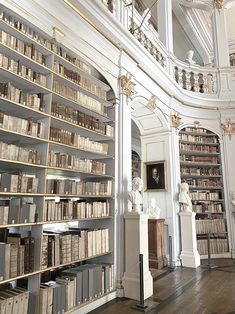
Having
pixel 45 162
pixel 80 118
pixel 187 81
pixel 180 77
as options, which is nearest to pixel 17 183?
pixel 45 162

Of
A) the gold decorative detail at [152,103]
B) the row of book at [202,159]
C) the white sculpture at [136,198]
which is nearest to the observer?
the white sculpture at [136,198]

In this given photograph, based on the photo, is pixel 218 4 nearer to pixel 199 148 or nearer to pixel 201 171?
pixel 199 148

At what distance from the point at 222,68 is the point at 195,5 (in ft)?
7.17

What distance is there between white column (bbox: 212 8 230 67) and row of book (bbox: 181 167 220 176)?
301cm

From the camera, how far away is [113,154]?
13.1ft

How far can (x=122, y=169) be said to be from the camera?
402 cm

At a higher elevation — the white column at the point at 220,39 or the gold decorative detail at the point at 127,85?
the white column at the point at 220,39

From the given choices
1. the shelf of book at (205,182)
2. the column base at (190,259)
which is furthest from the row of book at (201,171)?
the column base at (190,259)

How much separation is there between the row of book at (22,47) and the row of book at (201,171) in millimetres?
4869

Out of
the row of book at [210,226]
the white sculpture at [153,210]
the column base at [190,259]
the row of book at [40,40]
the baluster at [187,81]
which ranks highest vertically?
the baluster at [187,81]

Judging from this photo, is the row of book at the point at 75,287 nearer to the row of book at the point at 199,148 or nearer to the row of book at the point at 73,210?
the row of book at the point at 73,210

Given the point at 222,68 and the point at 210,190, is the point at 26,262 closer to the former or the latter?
the point at 210,190

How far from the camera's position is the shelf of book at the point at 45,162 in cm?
248

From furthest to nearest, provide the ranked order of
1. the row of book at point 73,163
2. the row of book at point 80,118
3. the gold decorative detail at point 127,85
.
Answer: the gold decorative detail at point 127,85, the row of book at point 80,118, the row of book at point 73,163
